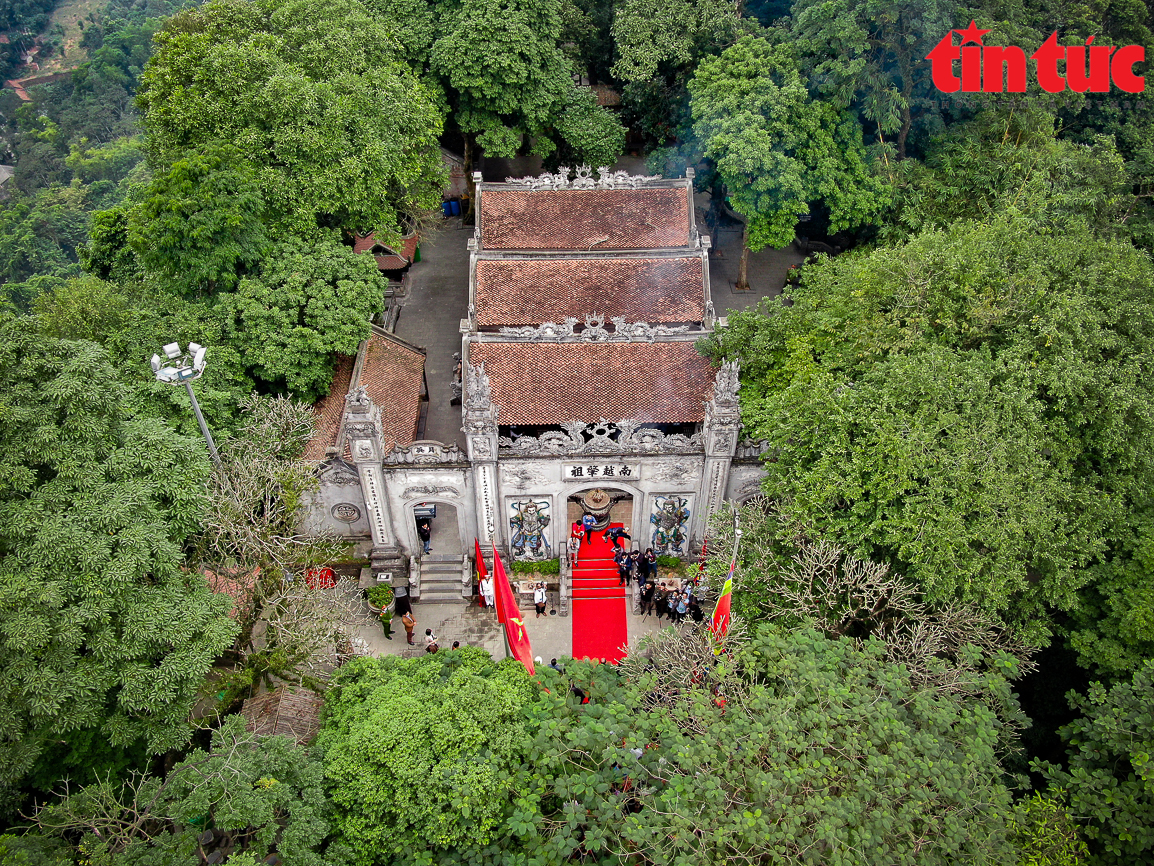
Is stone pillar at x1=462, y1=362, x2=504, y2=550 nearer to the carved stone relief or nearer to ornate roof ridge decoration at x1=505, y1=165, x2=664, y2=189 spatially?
the carved stone relief

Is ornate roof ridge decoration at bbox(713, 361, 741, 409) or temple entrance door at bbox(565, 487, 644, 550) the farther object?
temple entrance door at bbox(565, 487, 644, 550)

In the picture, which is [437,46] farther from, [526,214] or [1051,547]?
[1051,547]

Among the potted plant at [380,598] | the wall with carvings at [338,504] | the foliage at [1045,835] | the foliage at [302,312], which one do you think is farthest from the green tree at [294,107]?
the foliage at [1045,835]

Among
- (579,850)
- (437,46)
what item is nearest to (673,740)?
(579,850)

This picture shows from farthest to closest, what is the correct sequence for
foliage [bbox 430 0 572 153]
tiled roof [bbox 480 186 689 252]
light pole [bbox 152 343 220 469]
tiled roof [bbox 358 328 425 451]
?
foliage [bbox 430 0 572 153] → tiled roof [bbox 480 186 689 252] → tiled roof [bbox 358 328 425 451] → light pole [bbox 152 343 220 469]

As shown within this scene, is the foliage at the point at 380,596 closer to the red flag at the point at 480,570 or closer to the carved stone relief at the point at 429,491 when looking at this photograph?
the red flag at the point at 480,570

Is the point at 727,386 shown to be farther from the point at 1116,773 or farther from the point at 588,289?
the point at 1116,773

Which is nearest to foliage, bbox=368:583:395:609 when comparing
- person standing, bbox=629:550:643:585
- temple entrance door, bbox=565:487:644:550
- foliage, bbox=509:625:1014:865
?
temple entrance door, bbox=565:487:644:550
